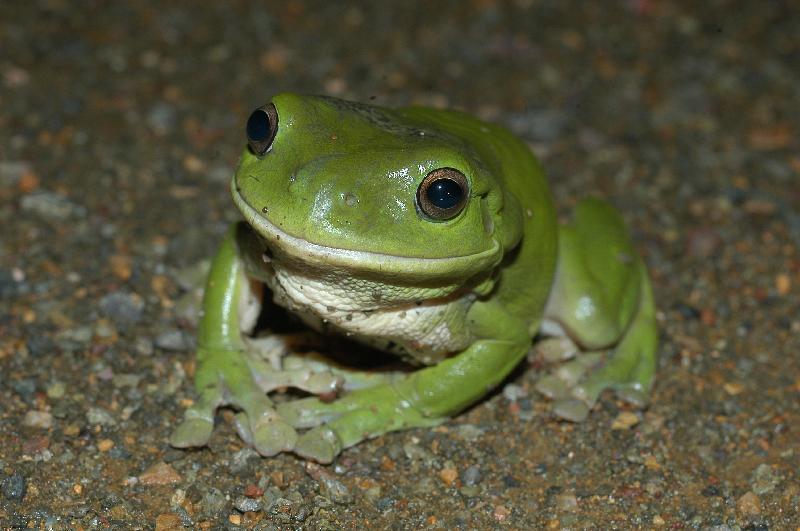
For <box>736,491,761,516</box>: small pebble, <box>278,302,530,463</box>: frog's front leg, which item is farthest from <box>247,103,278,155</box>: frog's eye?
<box>736,491,761,516</box>: small pebble

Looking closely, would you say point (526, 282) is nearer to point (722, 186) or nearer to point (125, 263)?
point (125, 263)

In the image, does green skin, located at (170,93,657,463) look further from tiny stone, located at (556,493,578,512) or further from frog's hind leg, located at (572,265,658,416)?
tiny stone, located at (556,493,578,512)

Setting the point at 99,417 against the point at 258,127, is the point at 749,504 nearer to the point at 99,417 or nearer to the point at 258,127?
the point at 258,127

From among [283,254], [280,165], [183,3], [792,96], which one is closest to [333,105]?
[280,165]

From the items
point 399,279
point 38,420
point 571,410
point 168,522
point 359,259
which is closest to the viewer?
point 359,259

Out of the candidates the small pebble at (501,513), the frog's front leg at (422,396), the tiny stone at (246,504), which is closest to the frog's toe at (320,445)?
the frog's front leg at (422,396)

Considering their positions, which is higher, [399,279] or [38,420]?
[399,279]

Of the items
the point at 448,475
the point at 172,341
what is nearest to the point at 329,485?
the point at 448,475
